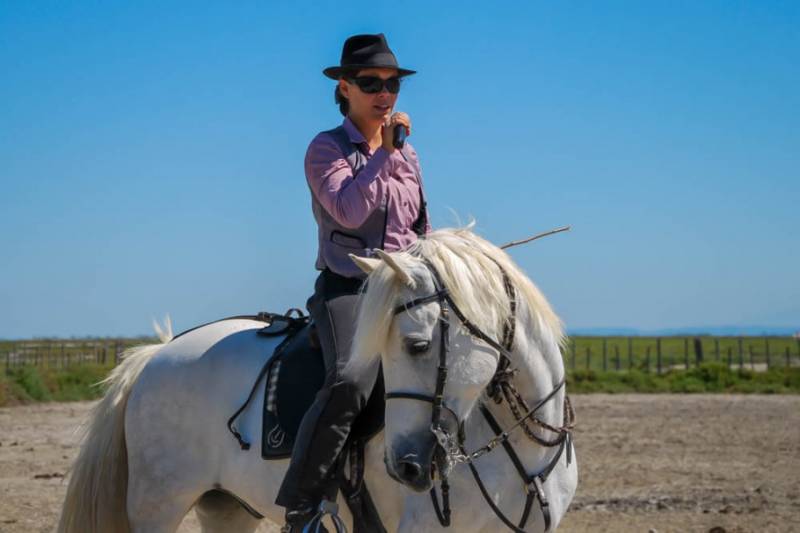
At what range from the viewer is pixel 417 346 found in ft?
→ 11.5

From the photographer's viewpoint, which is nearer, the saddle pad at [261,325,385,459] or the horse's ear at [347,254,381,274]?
the horse's ear at [347,254,381,274]

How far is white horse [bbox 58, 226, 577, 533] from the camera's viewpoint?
3.56 metres

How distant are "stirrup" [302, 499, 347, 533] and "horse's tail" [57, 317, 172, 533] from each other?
1.48 m

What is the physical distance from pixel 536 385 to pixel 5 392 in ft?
60.6

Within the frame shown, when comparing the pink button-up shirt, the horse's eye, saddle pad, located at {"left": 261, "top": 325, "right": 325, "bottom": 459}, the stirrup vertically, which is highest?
the pink button-up shirt

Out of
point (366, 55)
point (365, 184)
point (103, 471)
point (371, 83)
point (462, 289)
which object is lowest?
point (103, 471)

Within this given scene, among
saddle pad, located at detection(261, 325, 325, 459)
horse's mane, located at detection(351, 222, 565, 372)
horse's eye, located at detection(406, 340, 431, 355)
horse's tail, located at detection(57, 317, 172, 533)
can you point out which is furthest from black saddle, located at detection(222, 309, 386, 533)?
horse's tail, located at detection(57, 317, 172, 533)

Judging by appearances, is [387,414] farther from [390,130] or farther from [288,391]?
[390,130]

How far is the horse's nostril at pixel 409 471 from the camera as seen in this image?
3393 millimetres

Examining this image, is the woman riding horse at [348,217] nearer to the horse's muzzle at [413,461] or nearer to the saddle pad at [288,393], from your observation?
the saddle pad at [288,393]

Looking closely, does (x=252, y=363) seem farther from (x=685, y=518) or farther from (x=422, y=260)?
(x=685, y=518)

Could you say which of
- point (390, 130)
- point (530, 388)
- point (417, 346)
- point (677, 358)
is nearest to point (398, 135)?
point (390, 130)

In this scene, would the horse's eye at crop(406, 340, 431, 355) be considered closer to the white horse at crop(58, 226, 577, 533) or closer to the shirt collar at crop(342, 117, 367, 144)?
the white horse at crop(58, 226, 577, 533)

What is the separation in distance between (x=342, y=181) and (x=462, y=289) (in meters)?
0.80
